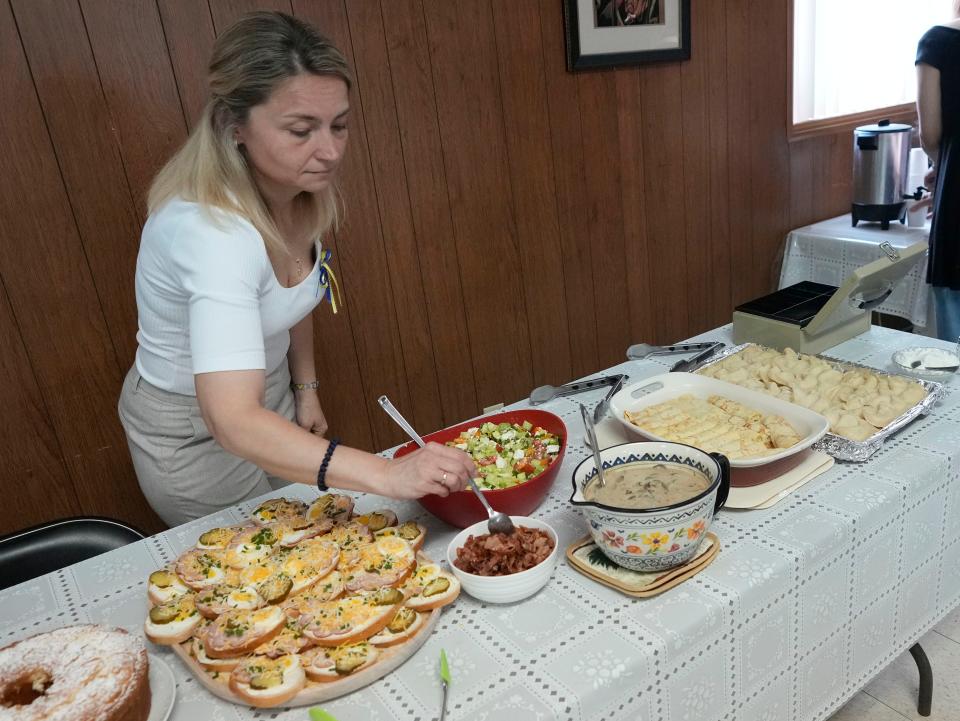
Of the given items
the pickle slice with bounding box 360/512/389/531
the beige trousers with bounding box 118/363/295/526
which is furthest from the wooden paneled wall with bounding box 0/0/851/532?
the pickle slice with bounding box 360/512/389/531

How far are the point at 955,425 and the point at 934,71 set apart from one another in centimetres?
153

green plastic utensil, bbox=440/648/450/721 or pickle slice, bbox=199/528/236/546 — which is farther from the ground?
pickle slice, bbox=199/528/236/546

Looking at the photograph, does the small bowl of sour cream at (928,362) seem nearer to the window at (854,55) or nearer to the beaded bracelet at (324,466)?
the beaded bracelet at (324,466)

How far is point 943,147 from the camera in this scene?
2.45 m

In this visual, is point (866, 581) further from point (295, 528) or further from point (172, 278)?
point (172, 278)

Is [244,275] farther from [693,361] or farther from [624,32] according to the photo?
[624,32]

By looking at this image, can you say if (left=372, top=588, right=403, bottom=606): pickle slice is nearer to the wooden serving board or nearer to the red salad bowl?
the wooden serving board

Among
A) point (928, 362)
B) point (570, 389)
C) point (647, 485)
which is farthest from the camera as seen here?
point (570, 389)

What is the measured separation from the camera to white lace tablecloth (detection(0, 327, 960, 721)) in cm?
89

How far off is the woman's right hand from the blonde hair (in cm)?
44

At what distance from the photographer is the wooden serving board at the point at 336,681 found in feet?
2.83

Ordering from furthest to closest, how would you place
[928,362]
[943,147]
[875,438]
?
[943,147] → [928,362] → [875,438]

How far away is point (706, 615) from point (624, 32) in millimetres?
2420

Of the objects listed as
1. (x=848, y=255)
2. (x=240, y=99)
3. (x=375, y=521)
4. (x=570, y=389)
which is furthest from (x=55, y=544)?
(x=848, y=255)
